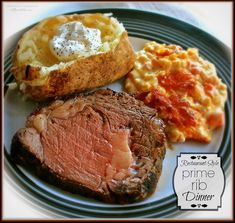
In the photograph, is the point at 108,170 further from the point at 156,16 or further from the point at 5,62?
the point at 156,16

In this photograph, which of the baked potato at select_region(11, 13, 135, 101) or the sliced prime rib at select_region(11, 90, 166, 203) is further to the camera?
the baked potato at select_region(11, 13, 135, 101)

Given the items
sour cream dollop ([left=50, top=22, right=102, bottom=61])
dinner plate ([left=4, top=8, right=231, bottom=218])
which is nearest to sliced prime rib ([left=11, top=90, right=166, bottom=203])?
dinner plate ([left=4, top=8, right=231, bottom=218])

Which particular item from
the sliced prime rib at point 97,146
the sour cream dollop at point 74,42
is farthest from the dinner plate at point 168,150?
the sour cream dollop at point 74,42

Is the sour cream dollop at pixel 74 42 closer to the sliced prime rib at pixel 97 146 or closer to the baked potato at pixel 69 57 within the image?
the baked potato at pixel 69 57

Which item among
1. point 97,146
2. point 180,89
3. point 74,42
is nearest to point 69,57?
point 74,42

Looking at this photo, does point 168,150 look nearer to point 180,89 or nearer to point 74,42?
point 180,89

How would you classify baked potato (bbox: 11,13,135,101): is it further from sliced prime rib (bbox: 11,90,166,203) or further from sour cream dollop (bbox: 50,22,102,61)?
sliced prime rib (bbox: 11,90,166,203)

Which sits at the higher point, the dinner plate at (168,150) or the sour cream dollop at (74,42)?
the sour cream dollop at (74,42)

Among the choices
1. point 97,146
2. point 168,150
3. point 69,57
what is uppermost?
point 69,57
